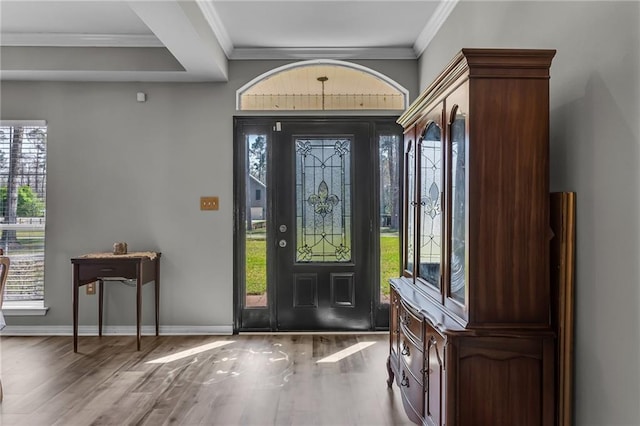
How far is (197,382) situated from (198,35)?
2440 mm

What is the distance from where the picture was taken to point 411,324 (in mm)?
2275

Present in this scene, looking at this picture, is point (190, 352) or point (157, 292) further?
point (157, 292)

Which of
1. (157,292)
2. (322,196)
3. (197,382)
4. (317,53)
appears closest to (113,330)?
(157,292)

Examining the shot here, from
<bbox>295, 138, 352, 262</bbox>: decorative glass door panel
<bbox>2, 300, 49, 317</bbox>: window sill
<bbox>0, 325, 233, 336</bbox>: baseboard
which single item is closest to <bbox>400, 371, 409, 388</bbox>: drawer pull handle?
<bbox>295, 138, 352, 262</bbox>: decorative glass door panel

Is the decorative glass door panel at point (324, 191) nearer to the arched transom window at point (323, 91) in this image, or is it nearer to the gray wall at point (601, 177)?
the arched transom window at point (323, 91)

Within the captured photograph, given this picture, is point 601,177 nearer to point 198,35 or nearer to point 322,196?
point 198,35

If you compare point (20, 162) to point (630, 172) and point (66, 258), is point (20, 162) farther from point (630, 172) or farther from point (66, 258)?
point (630, 172)

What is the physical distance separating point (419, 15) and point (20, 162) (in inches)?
155

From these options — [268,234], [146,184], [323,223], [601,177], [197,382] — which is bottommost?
[197,382]

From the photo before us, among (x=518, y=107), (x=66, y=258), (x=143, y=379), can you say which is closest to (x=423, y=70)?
(x=518, y=107)

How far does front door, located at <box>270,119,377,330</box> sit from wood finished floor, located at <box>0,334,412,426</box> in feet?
0.94

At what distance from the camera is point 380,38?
387 centimetres

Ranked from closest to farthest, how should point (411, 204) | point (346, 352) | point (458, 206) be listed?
point (458, 206), point (411, 204), point (346, 352)

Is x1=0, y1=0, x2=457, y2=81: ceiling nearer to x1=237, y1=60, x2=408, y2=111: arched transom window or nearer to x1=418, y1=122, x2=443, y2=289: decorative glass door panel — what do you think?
x1=237, y1=60, x2=408, y2=111: arched transom window
